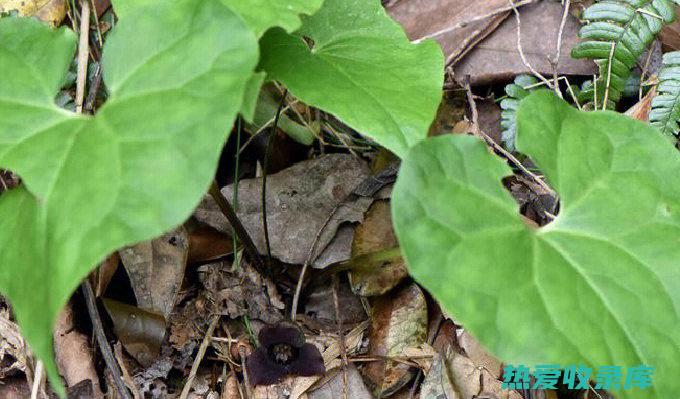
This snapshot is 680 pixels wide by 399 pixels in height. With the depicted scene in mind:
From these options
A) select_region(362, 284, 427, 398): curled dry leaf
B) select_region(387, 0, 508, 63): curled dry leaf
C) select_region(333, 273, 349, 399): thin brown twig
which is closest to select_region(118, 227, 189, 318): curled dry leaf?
select_region(333, 273, 349, 399): thin brown twig

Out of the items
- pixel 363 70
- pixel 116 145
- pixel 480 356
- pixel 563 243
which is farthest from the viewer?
pixel 480 356

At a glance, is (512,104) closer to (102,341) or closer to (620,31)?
(620,31)

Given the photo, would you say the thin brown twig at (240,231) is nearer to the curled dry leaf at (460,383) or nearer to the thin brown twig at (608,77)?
the curled dry leaf at (460,383)

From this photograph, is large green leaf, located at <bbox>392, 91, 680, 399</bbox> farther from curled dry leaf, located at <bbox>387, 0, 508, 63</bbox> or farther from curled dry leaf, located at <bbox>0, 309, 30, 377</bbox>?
curled dry leaf, located at <bbox>0, 309, 30, 377</bbox>

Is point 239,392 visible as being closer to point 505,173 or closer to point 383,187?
point 383,187

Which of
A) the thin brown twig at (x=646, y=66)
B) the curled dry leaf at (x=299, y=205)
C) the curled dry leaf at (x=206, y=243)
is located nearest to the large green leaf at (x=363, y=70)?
the curled dry leaf at (x=299, y=205)

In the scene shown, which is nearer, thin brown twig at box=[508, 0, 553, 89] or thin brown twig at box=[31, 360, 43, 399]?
thin brown twig at box=[31, 360, 43, 399]

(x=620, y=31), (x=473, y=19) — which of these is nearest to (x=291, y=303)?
(x=473, y=19)
